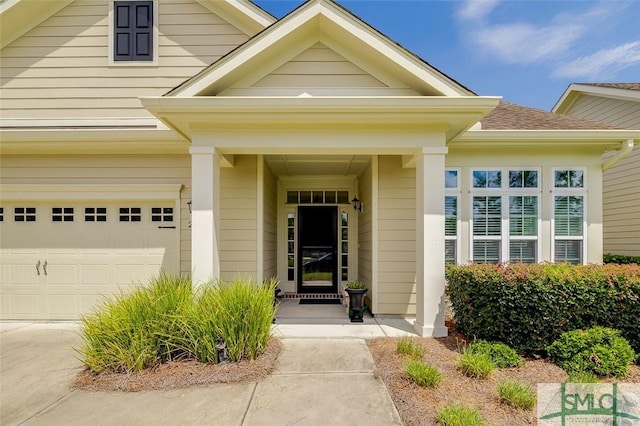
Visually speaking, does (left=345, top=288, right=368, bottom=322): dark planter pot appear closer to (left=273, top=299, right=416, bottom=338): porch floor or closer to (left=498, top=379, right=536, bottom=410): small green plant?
(left=273, top=299, right=416, bottom=338): porch floor

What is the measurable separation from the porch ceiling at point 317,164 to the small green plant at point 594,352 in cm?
415

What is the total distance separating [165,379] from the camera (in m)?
3.61

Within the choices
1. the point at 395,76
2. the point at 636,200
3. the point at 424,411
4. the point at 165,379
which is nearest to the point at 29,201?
the point at 165,379

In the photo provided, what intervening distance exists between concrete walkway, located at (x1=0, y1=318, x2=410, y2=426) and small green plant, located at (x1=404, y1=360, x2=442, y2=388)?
337 millimetres

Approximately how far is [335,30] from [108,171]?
4793 millimetres

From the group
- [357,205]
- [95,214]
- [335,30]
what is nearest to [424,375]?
[335,30]

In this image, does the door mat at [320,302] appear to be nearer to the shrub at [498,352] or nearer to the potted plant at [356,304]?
the potted plant at [356,304]

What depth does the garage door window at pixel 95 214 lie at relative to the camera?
20.8 feet

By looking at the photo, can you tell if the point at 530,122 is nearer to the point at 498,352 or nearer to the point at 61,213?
the point at 498,352

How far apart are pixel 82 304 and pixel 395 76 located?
6.73 metres

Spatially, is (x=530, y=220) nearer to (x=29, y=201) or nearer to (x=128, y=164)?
(x=128, y=164)

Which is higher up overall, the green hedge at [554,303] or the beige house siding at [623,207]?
the beige house siding at [623,207]

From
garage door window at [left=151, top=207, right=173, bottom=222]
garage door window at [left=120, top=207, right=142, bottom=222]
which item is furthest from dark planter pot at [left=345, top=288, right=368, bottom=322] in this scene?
garage door window at [left=120, top=207, right=142, bottom=222]

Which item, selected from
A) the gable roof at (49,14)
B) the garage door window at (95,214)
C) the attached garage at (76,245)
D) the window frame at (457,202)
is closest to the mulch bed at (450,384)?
the window frame at (457,202)
